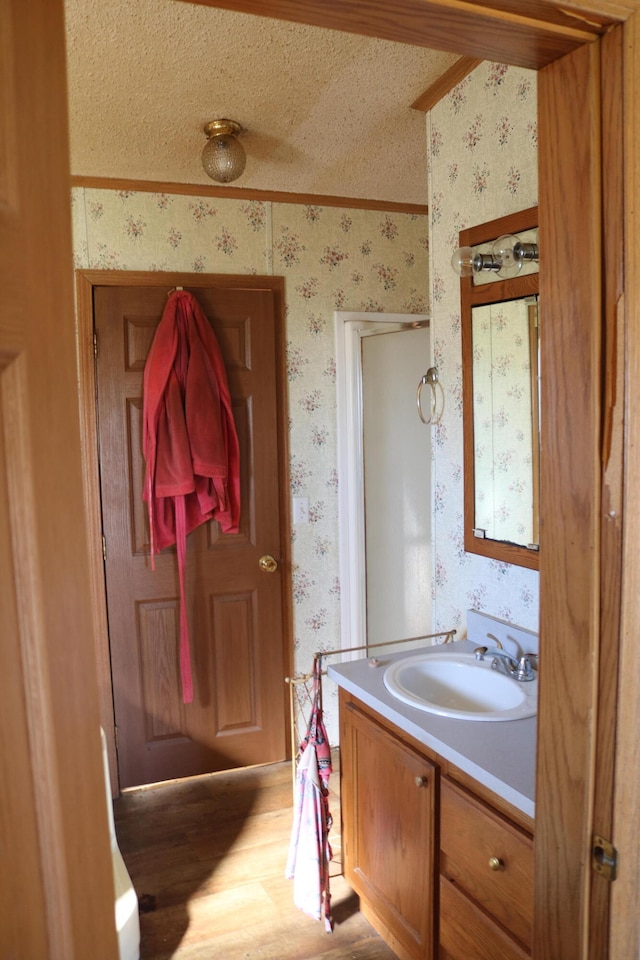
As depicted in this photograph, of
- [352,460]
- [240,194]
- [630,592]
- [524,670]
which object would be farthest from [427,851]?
[240,194]

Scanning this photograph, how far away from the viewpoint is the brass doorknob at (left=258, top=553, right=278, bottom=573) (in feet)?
10.3

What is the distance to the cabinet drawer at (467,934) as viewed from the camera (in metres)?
1.53

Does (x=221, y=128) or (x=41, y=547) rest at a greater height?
(x=221, y=128)

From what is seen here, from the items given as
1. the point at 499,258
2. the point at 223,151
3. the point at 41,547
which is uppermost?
the point at 223,151

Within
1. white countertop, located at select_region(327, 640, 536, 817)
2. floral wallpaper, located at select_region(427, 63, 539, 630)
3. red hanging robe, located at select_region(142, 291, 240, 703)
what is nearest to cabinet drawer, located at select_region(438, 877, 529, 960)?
white countertop, located at select_region(327, 640, 536, 817)

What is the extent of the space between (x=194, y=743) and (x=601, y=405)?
2.64 metres

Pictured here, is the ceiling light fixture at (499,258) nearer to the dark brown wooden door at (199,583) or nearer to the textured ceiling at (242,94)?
the textured ceiling at (242,94)

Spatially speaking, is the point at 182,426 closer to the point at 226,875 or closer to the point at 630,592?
the point at 226,875

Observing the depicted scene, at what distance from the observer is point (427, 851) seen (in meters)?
1.78

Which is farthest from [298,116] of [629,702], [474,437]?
[629,702]

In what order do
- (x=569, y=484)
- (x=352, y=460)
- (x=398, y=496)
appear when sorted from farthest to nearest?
(x=398, y=496) → (x=352, y=460) → (x=569, y=484)

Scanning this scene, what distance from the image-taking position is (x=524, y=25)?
86 cm

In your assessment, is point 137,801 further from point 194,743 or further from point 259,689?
point 259,689

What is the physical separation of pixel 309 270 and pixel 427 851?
2.29 m
